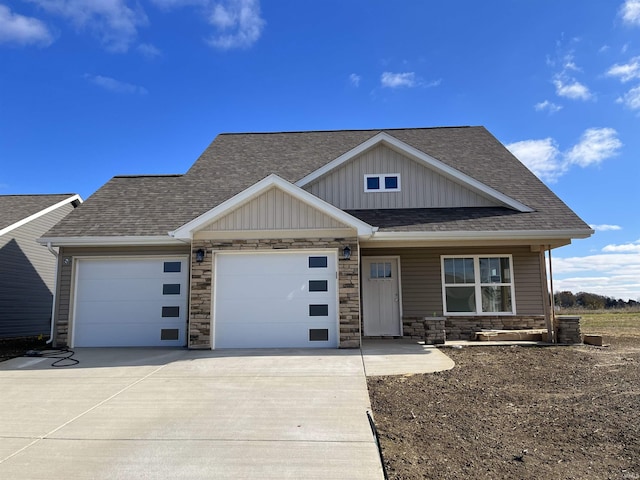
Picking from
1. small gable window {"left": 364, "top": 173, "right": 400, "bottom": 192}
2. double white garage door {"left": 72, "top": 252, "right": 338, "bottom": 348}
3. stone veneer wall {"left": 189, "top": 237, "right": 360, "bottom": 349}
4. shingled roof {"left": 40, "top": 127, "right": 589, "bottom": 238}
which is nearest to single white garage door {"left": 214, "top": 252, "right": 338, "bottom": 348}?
double white garage door {"left": 72, "top": 252, "right": 338, "bottom": 348}

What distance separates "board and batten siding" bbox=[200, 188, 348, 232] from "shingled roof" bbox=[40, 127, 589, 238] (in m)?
1.66

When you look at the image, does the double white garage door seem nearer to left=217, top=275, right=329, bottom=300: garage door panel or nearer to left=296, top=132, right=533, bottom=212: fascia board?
left=217, top=275, right=329, bottom=300: garage door panel

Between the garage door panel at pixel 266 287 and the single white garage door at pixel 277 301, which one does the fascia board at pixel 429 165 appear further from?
the garage door panel at pixel 266 287

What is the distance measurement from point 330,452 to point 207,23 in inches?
406

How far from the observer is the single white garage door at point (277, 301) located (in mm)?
9562

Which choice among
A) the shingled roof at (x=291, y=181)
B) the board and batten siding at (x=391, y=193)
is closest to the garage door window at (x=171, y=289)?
the shingled roof at (x=291, y=181)

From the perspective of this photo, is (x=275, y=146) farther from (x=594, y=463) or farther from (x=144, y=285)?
(x=594, y=463)

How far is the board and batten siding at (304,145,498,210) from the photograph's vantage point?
1186cm

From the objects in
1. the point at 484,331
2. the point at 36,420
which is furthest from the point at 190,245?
the point at 484,331

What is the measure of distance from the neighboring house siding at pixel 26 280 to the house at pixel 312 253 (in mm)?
4801

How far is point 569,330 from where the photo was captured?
1010 cm

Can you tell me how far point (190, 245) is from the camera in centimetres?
1045

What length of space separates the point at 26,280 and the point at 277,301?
36.7 ft

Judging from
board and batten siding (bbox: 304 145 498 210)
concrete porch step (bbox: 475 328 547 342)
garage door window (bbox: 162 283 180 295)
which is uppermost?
board and batten siding (bbox: 304 145 498 210)
